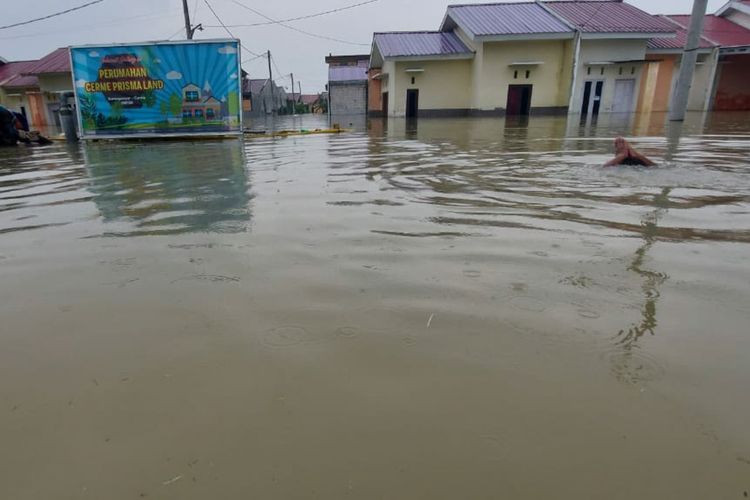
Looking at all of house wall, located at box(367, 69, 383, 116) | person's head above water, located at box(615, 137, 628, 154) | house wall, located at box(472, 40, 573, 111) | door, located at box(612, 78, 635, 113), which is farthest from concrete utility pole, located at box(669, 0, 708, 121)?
house wall, located at box(367, 69, 383, 116)

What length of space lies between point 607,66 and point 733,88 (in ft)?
28.7

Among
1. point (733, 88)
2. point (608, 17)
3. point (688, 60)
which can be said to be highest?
point (608, 17)

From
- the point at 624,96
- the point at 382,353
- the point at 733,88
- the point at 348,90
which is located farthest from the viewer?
the point at 348,90

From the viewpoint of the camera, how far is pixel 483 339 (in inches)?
72.9

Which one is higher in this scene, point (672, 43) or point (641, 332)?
point (672, 43)

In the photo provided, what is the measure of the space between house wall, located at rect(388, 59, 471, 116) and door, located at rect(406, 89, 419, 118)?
260 millimetres

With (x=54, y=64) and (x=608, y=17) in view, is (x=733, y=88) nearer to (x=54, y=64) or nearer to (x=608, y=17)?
(x=608, y=17)

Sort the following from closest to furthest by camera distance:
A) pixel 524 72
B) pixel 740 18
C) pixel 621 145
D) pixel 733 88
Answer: pixel 621 145
pixel 524 72
pixel 733 88
pixel 740 18

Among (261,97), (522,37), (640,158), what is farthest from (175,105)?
(261,97)

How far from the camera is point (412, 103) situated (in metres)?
24.7

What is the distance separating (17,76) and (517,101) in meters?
31.5

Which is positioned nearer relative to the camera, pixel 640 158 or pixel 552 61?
pixel 640 158

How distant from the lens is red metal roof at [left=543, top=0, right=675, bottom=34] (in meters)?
21.8

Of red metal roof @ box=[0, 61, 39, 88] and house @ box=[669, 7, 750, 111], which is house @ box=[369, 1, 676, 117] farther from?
red metal roof @ box=[0, 61, 39, 88]
